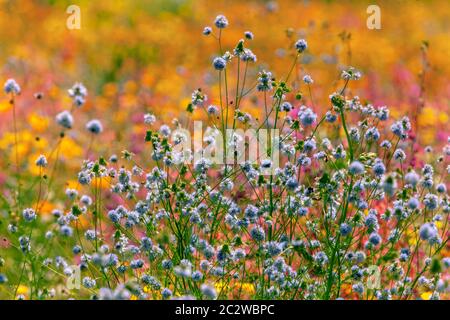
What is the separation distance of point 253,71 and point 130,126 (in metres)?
1.43

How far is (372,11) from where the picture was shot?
755cm

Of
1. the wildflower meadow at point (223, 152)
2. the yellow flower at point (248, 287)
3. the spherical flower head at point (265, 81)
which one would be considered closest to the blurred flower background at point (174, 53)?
the wildflower meadow at point (223, 152)

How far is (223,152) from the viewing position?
9.49 ft

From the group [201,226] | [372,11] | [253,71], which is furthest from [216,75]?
[201,226]

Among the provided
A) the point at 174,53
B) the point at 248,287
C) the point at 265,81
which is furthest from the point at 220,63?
the point at 174,53

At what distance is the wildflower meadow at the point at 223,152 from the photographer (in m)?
2.57

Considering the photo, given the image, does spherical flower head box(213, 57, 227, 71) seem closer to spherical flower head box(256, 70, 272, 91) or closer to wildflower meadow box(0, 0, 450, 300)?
wildflower meadow box(0, 0, 450, 300)

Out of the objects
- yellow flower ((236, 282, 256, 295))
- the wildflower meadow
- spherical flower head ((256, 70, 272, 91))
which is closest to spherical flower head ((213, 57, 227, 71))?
the wildflower meadow

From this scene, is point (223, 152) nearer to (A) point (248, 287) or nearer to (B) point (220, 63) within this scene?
(B) point (220, 63)

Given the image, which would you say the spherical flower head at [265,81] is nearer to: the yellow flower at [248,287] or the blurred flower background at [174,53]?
the yellow flower at [248,287]

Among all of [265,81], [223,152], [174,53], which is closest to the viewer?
[265,81]

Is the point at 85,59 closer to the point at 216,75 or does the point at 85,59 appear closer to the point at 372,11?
the point at 216,75

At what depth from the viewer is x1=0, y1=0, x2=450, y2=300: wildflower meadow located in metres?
2.57
